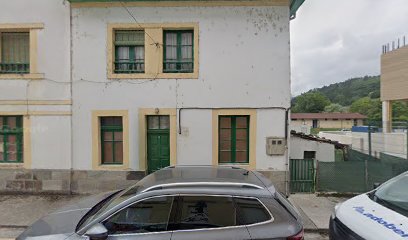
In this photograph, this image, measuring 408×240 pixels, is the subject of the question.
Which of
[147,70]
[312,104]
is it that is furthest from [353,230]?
[312,104]

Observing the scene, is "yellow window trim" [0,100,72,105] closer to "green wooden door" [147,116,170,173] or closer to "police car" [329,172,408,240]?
"green wooden door" [147,116,170,173]

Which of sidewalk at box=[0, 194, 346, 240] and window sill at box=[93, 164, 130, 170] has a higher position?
window sill at box=[93, 164, 130, 170]

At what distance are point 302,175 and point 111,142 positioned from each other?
6267mm

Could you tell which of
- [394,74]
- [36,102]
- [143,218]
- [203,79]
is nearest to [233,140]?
[203,79]

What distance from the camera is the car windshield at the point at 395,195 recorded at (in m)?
3.95

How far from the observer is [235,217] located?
3.45 m

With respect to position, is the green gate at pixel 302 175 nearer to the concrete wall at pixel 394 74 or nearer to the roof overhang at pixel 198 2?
the roof overhang at pixel 198 2

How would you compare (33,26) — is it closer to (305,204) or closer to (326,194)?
(305,204)

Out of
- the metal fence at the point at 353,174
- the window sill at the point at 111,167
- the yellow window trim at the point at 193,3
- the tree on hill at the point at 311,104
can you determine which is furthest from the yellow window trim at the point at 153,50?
the tree on hill at the point at 311,104

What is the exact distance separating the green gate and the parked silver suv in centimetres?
545

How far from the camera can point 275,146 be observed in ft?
28.4

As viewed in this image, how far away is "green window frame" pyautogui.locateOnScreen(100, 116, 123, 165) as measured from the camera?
8985 millimetres

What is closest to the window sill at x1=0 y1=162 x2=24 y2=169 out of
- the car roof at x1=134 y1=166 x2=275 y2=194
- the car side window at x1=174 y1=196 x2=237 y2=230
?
the car roof at x1=134 y1=166 x2=275 y2=194

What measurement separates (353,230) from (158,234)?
8.50 feet
